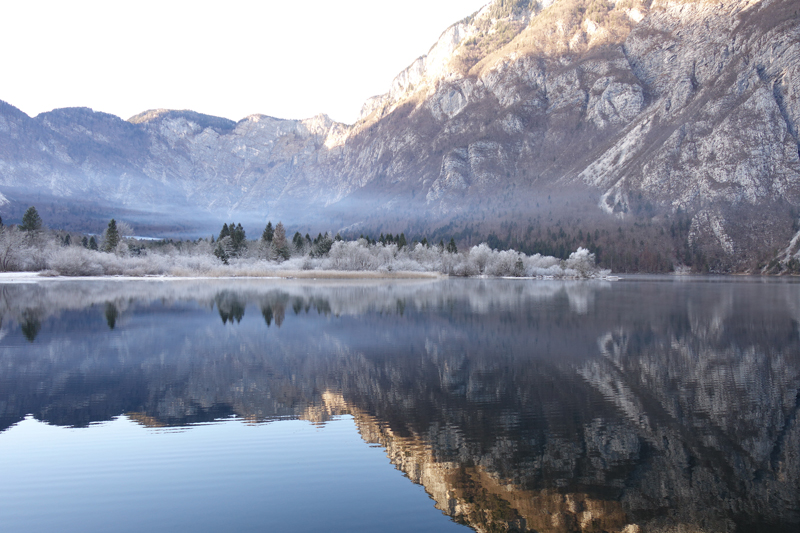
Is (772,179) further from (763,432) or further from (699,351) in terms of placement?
(763,432)

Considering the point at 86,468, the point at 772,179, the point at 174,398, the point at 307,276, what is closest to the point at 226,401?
the point at 174,398

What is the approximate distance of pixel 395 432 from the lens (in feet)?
38.0

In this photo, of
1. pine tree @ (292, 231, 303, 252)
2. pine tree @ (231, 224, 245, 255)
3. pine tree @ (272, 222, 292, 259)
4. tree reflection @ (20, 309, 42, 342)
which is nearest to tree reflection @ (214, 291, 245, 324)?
tree reflection @ (20, 309, 42, 342)

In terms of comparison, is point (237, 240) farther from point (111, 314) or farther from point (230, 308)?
point (111, 314)

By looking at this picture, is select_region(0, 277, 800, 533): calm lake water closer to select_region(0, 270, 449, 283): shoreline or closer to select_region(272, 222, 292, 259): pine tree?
select_region(0, 270, 449, 283): shoreline

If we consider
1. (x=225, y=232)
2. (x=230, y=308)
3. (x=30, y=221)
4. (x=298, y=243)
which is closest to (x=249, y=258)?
(x=225, y=232)

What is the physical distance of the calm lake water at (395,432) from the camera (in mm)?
7934

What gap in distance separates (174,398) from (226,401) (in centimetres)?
158

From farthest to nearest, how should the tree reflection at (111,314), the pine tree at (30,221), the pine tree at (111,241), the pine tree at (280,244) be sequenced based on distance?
the pine tree at (280,244)
the pine tree at (30,221)
the pine tree at (111,241)
the tree reflection at (111,314)

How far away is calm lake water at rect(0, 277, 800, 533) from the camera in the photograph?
7934 mm

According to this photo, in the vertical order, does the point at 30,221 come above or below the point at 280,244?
above

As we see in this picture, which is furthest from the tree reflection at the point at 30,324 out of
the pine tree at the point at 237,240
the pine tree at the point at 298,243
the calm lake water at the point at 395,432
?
the pine tree at the point at 298,243

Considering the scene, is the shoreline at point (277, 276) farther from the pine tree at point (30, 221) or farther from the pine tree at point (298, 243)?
the pine tree at point (30, 221)

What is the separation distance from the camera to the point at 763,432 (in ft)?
38.5
